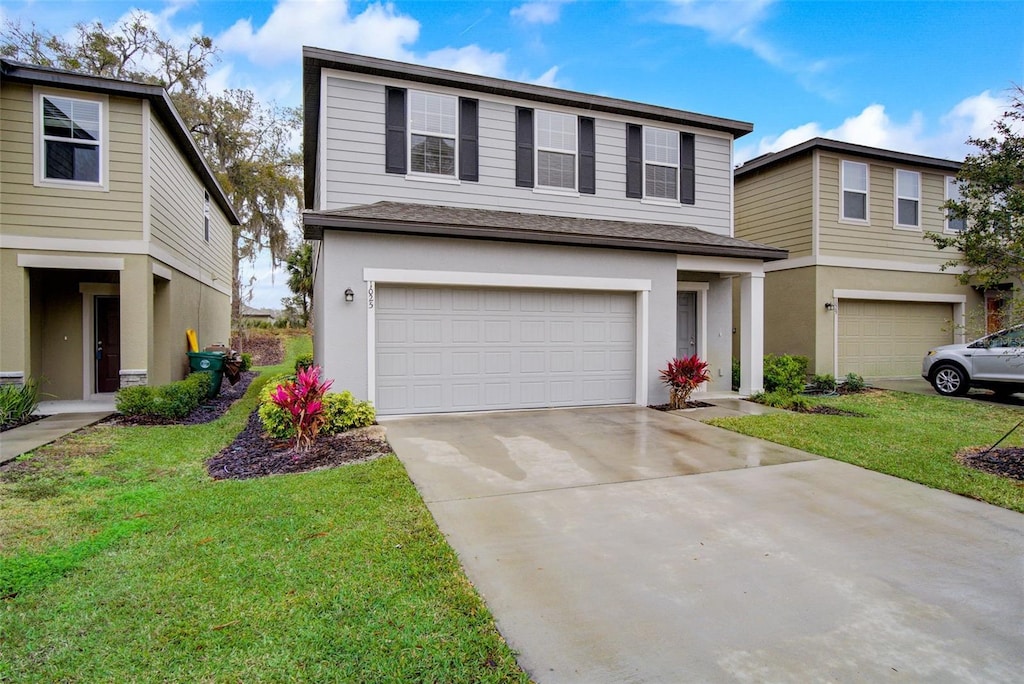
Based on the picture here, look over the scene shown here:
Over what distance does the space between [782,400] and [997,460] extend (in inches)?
153

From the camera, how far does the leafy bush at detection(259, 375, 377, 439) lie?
694 centimetres

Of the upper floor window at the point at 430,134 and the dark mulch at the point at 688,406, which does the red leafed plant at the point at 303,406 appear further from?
the dark mulch at the point at 688,406

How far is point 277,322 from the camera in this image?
2750 centimetres

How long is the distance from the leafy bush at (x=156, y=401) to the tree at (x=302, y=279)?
15.6m

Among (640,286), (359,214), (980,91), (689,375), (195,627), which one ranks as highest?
(980,91)

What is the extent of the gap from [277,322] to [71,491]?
24089 millimetres

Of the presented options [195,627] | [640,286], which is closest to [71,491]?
[195,627]

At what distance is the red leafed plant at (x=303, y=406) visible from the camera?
6.47 m

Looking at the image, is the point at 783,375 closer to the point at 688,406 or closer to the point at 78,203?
the point at 688,406

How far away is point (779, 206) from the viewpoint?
44.0 feet

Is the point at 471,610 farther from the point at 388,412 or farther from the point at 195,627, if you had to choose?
the point at 388,412

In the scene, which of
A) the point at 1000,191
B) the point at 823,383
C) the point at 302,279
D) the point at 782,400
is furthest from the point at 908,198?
the point at 302,279

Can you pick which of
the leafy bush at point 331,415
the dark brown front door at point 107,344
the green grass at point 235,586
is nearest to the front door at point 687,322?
the leafy bush at point 331,415

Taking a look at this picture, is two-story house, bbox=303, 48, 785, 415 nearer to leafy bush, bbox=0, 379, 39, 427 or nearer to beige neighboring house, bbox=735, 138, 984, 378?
beige neighboring house, bbox=735, 138, 984, 378
